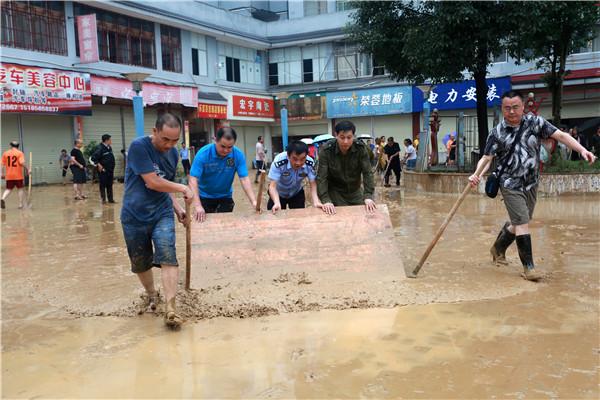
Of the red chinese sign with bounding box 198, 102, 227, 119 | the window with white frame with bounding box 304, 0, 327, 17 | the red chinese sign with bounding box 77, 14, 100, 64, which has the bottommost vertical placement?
the red chinese sign with bounding box 198, 102, 227, 119

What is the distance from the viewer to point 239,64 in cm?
2903

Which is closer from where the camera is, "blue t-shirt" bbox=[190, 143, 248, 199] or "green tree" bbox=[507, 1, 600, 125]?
"blue t-shirt" bbox=[190, 143, 248, 199]

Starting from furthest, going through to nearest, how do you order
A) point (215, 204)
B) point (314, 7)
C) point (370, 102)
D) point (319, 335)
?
point (314, 7) → point (370, 102) → point (215, 204) → point (319, 335)

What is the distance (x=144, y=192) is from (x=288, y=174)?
1900mm

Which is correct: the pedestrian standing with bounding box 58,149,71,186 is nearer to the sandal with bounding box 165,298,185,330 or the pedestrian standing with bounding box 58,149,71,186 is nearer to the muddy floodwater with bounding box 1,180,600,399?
the muddy floodwater with bounding box 1,180,600,399

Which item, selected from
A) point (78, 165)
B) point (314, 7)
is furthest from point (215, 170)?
point (314, 7)

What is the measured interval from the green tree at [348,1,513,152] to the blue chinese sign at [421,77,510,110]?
35.3ft

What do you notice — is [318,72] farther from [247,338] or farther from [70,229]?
[247,338]

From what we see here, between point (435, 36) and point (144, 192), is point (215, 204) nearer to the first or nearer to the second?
point (144, 192)

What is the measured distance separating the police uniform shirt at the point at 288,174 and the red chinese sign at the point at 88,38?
52.8 ft

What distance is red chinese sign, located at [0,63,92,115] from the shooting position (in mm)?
16922

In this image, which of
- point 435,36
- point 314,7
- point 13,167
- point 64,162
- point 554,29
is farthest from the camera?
point 314,7

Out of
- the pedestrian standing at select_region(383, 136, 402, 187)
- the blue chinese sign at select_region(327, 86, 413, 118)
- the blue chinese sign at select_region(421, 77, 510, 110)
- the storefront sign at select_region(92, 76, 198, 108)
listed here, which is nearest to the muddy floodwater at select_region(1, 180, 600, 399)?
the pedestrian standing at select_region(383, 136, 402, 187)

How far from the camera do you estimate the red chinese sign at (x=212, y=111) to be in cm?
2542
